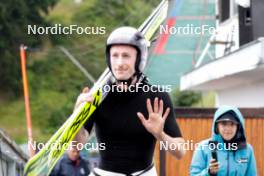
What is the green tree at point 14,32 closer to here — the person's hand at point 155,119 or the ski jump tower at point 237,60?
the ski jump tower at point 237,60

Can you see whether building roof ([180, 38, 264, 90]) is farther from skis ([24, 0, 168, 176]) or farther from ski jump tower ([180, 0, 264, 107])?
skis ([24, 0, 168, 176])

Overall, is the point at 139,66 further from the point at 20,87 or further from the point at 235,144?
the point at 20,87

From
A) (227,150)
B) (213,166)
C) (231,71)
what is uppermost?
(231,71)

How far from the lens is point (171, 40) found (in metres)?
31.5

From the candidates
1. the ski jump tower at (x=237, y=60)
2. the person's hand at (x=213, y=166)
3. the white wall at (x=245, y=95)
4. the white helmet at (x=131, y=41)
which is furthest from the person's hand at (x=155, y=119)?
the white wall at (x=245, y=95)

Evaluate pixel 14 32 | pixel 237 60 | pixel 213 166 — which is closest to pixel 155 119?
pixel 213 166

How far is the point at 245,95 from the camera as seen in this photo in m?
15.3

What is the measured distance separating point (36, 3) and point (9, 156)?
35.1m

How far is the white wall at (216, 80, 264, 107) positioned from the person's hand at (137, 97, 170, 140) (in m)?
7.90

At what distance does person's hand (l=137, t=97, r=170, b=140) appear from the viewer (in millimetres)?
5992

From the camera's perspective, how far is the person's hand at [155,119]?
5.99m

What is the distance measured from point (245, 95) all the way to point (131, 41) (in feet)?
30.8

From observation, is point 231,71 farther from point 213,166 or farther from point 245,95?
point 213,166

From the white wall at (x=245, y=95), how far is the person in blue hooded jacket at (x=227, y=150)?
5794 mm
